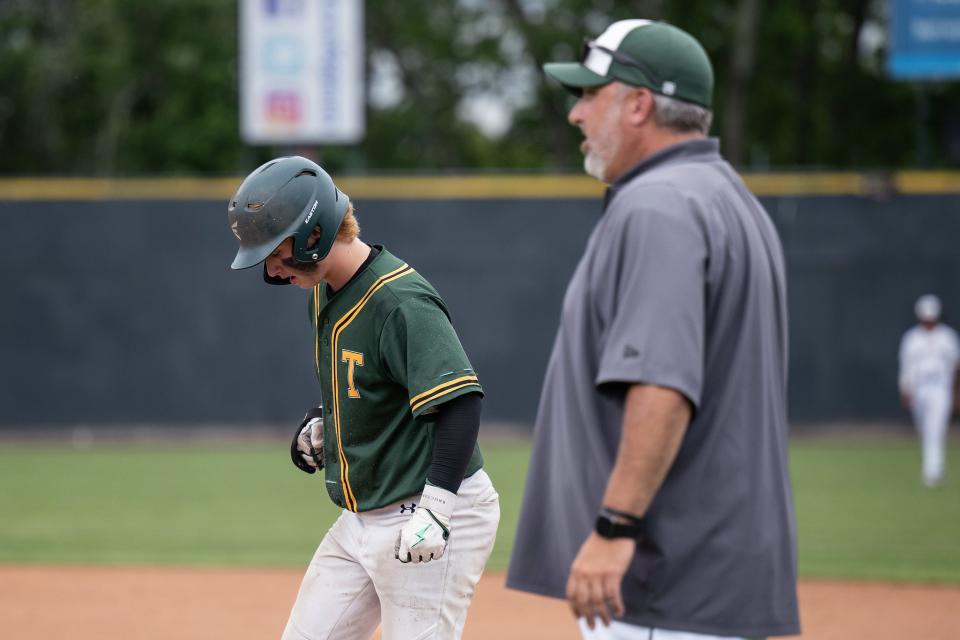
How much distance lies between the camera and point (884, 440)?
17.6 m

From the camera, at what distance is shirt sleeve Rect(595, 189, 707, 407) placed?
2.52m

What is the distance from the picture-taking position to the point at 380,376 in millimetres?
3506

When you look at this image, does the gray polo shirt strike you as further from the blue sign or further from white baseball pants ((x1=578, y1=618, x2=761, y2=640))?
the blue sign

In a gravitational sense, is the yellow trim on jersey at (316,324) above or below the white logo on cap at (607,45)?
below

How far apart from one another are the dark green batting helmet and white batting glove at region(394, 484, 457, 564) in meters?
0.71

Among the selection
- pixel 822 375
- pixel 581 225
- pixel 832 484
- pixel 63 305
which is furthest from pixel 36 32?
pixel 832 484

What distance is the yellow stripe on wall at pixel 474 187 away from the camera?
17.9 m

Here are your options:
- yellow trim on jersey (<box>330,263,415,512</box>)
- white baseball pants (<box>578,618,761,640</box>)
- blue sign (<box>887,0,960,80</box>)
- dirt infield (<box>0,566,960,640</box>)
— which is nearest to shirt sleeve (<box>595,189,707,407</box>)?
white baseball pants (<box>578,618,761,640</box>)

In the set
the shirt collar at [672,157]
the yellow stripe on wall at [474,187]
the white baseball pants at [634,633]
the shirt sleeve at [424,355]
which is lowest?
the yellow stripe on wall at [474,187]

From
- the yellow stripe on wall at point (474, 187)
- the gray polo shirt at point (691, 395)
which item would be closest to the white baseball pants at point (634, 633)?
the gray polo shirt at point (691, 395)

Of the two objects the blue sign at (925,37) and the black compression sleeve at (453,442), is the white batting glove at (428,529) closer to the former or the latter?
the black compression sleeve at (453,442)

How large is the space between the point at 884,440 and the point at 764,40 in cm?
1419

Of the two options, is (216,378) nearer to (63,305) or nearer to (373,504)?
(63,305)

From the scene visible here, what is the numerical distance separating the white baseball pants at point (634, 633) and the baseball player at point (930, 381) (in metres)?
10.9
